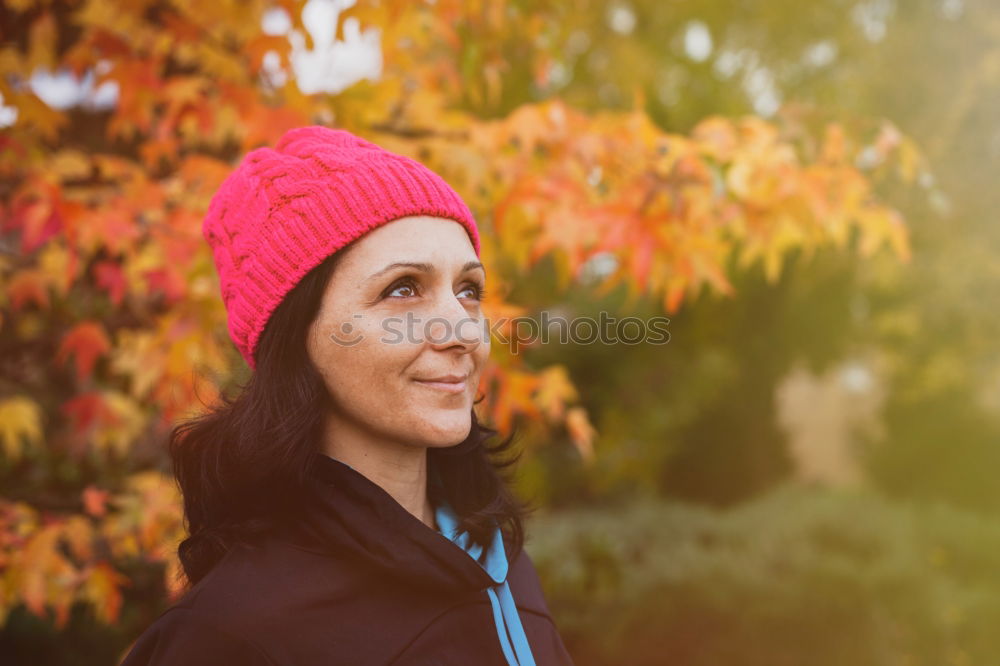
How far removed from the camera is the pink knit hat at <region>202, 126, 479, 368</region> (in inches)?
62.1

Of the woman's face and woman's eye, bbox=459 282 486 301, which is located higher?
woman's eye, bbox=459 282 486 301

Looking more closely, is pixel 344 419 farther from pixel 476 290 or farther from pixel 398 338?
pixel 476 290

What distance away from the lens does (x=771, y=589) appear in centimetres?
623

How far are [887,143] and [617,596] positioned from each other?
450cm

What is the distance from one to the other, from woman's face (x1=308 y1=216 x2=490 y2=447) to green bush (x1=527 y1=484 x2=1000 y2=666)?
5059mm

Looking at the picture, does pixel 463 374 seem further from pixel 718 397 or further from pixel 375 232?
pixel 718 397

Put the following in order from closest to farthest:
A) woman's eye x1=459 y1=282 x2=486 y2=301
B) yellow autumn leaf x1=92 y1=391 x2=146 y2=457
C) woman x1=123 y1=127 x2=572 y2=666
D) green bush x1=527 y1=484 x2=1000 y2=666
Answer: woman x1=123 y1=127 x2=572 y2=666, woman's eye x1=459 y1=282 x2=486 y2=301, yellow autumn leaf x1=92 y1=391 x2=146 y2=457, green bush x1=527 y1=484 x2=1000 y2=666

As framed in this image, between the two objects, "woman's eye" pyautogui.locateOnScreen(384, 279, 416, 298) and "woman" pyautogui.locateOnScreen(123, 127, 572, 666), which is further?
"woman's eye" pyautogui.locateOnScreen(384, 279, 416, 298)

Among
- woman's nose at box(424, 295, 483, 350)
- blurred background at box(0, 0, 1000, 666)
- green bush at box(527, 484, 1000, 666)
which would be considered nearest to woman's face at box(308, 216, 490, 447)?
woman's nose at box(424, 295, 483, 350)

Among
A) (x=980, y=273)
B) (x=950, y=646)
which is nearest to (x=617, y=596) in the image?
(x=950, y=646)

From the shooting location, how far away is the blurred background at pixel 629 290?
9.11ft

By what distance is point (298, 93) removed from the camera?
2730 millimetres

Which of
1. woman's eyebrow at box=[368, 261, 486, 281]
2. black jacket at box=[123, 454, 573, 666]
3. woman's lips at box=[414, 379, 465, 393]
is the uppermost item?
woman's eyebrow at box=[368, 261, 486, 281]

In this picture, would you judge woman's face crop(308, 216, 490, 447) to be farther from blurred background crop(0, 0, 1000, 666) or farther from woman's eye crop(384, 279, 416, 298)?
blurred background crop(0, 0, 1000, 666)
